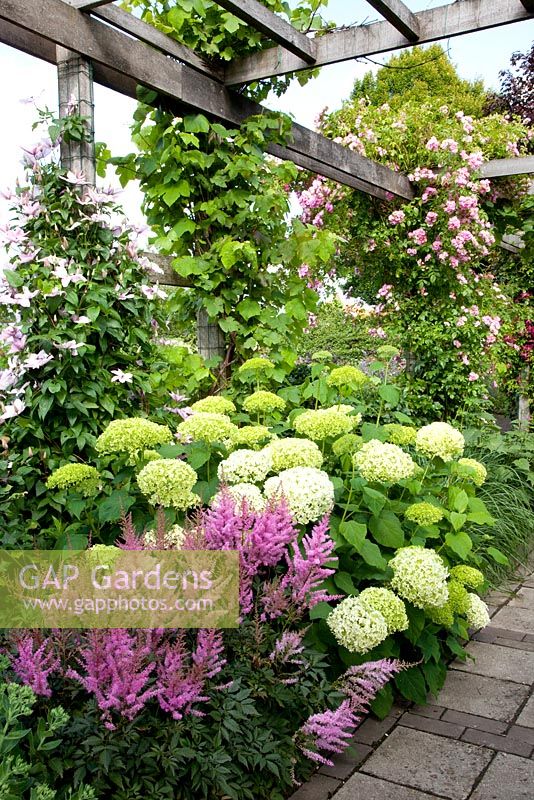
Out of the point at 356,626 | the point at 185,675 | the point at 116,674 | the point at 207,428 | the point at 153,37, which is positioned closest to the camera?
the point at 116,674

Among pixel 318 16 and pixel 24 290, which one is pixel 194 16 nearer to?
pixel 318 16

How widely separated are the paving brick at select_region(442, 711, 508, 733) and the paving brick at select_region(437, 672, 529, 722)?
27 millimetres

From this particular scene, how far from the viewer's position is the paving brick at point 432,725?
7.89ft

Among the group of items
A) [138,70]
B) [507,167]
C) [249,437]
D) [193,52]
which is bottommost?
[249,437]

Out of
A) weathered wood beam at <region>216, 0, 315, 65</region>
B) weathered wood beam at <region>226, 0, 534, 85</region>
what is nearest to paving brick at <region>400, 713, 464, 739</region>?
weathered wood beam at <region>216, 0, 315, 65</region>

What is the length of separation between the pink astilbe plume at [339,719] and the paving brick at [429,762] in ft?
0.43

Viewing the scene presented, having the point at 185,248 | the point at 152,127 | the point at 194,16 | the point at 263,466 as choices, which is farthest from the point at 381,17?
the point at 263,466

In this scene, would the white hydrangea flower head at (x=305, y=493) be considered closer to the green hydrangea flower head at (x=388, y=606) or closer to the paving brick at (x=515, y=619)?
the green hydrangea flower head at (x=388, y=606)

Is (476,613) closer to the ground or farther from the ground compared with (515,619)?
farther from the ground

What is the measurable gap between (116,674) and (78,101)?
2.71 meters

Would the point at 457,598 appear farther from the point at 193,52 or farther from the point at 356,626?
the point at 193,52

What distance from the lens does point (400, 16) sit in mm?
3865

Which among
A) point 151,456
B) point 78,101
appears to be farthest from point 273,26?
point 151,456

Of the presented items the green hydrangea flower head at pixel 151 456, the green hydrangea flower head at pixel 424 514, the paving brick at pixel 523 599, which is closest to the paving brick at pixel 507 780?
the green hydrangea flower head at pixel 424 514
